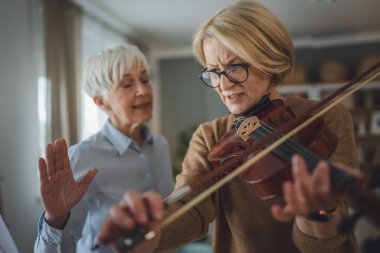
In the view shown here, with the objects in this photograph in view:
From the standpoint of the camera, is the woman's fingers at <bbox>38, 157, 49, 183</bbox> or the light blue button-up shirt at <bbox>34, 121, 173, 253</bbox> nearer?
the woman's fingers at <bbox>38, 157, 49, 183</bbox>

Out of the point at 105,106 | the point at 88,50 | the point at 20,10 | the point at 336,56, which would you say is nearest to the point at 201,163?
the point at 105,106

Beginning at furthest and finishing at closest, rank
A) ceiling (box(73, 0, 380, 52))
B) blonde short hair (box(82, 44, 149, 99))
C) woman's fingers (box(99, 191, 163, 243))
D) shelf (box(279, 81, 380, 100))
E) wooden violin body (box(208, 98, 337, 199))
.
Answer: shelf (box(279, 81, 380, 100)), ceiling (box(73, 0, 380, 52)), blonde short hair (box(82, 44, 149, 99)), wooden violin body (box(208, 98, 337, 199)), woman's fingers (box(99, 191, 163, 243))

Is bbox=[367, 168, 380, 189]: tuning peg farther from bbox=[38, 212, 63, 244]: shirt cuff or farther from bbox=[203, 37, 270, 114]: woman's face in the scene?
bbox=[38, 212, 63, 244]: shirt cuff

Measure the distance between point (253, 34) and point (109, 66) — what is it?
0.70 m

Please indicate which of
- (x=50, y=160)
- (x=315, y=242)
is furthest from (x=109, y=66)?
(x=315, y=242)

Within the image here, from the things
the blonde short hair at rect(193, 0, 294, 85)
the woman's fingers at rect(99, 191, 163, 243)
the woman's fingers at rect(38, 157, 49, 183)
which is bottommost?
the woman's fingers at rect(38, 157, 49, 183)

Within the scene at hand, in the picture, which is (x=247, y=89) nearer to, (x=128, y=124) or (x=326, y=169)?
(x=326, y=169)

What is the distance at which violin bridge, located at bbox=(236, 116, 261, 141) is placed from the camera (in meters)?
0.80

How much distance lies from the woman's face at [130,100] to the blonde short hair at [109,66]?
0.02 m

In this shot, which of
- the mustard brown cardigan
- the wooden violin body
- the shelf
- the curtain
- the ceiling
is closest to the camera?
the wooden violin body

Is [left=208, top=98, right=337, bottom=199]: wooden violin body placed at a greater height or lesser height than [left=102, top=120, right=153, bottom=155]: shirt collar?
greater

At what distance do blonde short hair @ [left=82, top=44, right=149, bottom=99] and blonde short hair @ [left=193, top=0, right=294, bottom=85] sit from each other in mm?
556

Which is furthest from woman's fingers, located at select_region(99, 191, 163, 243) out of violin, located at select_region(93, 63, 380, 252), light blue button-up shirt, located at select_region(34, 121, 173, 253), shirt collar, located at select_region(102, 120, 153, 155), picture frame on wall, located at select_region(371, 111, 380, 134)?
picture frame on wall, located at select_region(371, 111, 380, 134)

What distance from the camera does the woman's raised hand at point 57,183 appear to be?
788mm
